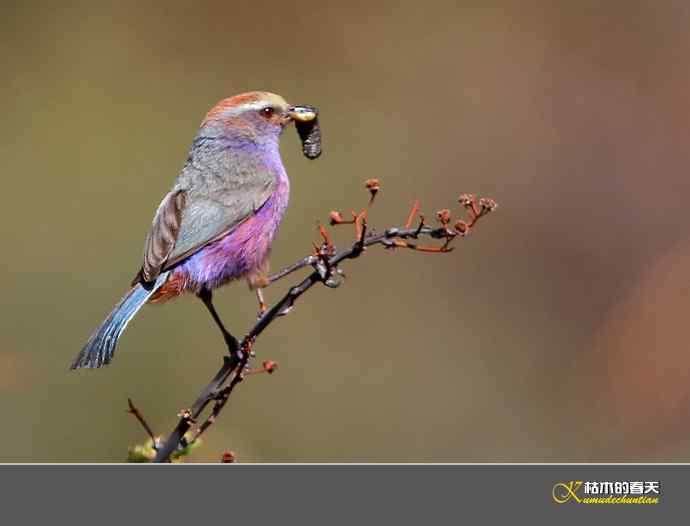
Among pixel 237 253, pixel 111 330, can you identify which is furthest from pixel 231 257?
pixel 111 330

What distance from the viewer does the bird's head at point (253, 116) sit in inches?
232

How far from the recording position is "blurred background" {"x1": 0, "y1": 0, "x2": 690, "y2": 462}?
7164 mm

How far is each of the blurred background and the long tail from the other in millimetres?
1255

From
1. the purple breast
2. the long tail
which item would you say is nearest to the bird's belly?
the purple breast

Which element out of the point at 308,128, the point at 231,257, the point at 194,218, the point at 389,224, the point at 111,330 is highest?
the point at 308,128

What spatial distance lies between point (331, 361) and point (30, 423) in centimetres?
229

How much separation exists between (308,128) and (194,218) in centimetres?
96

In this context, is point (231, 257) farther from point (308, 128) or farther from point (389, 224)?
point (389, 224)

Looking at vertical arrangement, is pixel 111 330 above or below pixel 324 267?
below

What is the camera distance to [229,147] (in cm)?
580

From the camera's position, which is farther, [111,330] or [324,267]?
[111,330]

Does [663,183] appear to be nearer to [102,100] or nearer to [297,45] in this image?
[297,45]

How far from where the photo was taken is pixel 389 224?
28.5 feet

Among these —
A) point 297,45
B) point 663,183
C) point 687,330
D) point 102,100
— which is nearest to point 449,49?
point 297,45
